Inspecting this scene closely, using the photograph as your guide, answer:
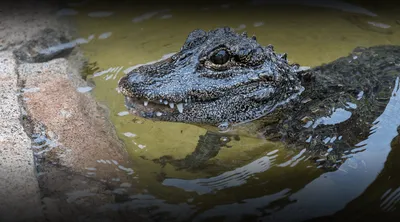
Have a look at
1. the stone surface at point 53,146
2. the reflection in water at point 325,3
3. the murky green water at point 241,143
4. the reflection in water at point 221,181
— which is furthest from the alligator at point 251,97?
the reflection in water at point 325,3

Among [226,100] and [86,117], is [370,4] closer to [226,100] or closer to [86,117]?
[226,100]

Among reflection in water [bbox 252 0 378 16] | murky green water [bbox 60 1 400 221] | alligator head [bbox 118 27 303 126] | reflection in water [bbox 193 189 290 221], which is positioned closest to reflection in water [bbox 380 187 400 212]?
murky green water [bbox 60 1 400 221]

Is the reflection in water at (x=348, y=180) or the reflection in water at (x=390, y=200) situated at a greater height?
the reflection in water at (x=348, y=180)

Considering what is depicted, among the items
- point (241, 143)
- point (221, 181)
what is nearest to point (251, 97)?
point (241, 143)

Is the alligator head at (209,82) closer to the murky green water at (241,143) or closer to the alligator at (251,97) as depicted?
the alligator at (251,97)

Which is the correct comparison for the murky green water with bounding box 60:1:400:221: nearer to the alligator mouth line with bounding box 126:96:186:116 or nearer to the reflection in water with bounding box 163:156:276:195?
the reflection in water with bounding box 163:156:276:195
